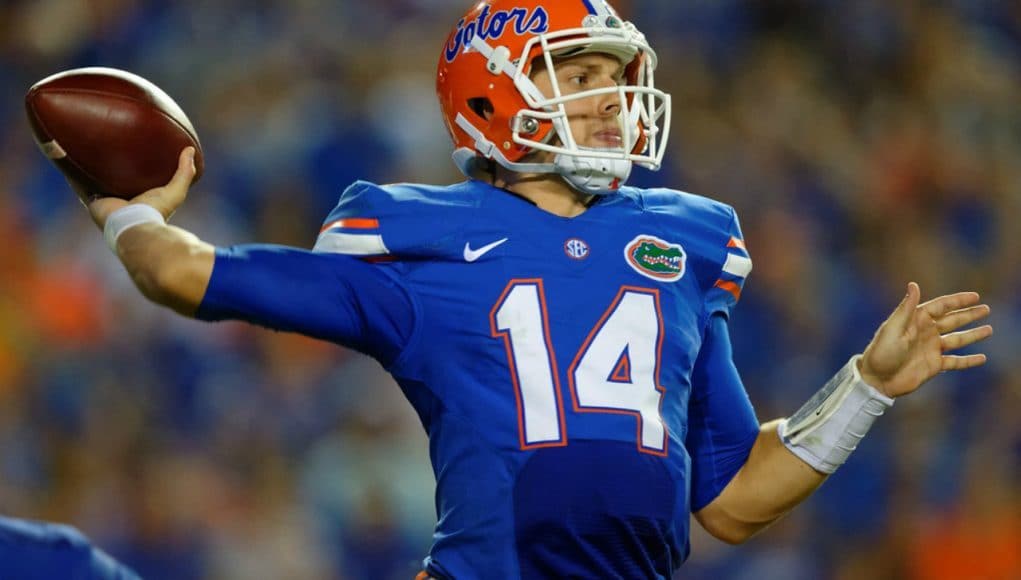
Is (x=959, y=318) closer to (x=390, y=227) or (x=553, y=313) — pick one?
(x=553, y=313)

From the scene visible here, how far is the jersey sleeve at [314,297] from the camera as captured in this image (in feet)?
7.30

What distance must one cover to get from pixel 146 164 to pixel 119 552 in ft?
7.91

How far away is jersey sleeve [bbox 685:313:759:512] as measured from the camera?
2.62 m

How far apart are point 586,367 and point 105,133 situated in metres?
0.88

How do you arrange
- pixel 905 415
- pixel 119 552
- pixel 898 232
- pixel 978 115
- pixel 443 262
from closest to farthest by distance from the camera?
pixel 443 262, pixel 119 552, pixel 905 415, pixel 898 232, pixel 978 115

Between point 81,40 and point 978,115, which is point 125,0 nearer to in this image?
point 81,40

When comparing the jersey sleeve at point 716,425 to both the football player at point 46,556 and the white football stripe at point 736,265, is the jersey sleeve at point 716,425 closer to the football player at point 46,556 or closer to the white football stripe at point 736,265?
the white football stripe at point 736,265

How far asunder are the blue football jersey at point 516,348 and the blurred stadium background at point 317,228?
2.40m

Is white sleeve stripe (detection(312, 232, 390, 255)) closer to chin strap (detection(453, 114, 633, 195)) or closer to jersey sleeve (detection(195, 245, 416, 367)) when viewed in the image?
jersey sleeve (detection(195, 245, 416, 367))

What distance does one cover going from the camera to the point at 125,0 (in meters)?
5.53

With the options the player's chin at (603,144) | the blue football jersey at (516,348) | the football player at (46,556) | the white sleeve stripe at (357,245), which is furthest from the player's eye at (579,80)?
the football player at (46,556)

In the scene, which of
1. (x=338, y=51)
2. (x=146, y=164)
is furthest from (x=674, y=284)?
(x=338, y=51)

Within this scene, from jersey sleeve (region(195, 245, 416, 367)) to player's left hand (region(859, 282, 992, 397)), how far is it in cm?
80

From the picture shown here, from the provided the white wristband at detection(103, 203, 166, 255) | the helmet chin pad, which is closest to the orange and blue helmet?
the helmet chin pad
